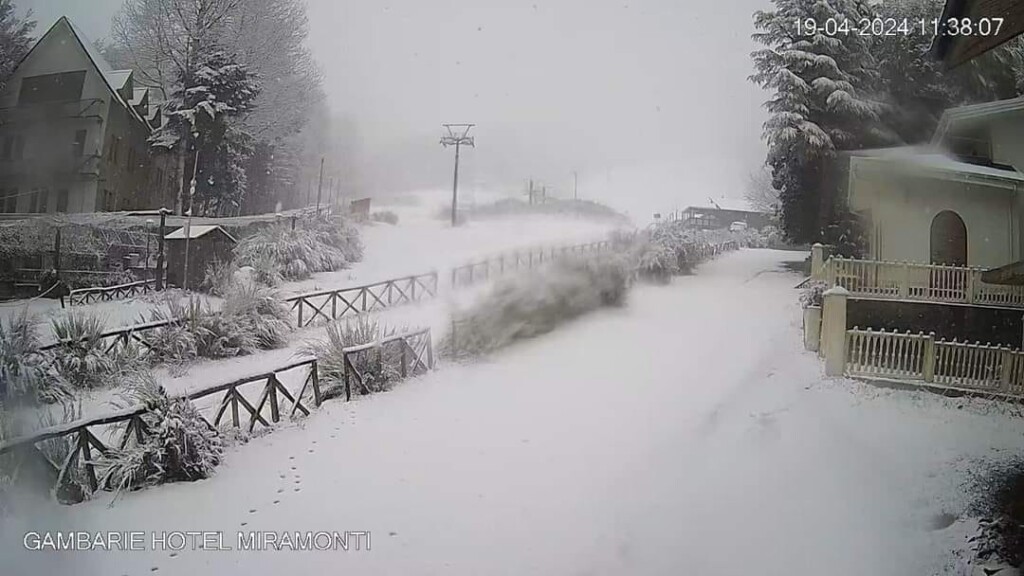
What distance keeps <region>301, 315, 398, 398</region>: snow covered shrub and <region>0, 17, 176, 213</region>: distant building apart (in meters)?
0.48

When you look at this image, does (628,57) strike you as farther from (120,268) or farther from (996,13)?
(120,268)

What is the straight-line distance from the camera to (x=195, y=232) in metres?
1.50

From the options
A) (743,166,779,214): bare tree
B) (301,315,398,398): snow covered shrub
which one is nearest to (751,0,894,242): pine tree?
(743,166,779,214): bare tree

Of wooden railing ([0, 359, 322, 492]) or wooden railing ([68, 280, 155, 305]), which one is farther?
wooden railing ([68, 280, 155, 305])

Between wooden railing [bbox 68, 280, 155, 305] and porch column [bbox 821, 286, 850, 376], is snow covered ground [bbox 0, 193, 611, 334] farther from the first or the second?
porch column [bbox 821, 286, 850, 376]

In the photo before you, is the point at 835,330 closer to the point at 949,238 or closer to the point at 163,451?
the point at 949,238

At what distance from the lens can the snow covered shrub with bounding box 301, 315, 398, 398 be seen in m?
1.47

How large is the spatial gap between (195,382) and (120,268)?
321 millimetres

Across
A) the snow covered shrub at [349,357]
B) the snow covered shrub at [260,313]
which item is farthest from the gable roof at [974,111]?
the snow covered shrub at [260,313]

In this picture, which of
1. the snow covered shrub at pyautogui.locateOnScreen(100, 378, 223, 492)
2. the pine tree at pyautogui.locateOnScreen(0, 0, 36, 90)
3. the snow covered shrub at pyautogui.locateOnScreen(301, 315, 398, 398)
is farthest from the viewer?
the pine tree at pyautogui.locateOnScreen(0, 0, 36, 90)

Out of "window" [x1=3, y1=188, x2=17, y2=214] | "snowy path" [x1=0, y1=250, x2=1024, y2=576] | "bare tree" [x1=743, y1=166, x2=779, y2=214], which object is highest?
"bare tree" [x1=743, y1=166, x2=779, y2=214]

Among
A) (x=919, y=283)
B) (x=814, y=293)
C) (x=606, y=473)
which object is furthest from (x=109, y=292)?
(x=919, y=283)

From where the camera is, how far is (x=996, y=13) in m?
1.44

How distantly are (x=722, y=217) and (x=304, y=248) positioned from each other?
0.95 metres
